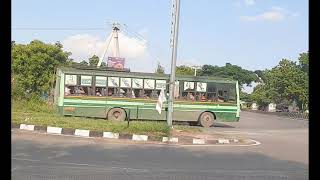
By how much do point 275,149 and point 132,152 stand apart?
4.80 metres

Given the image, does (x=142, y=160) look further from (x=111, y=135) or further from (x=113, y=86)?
(x=113, y=86)

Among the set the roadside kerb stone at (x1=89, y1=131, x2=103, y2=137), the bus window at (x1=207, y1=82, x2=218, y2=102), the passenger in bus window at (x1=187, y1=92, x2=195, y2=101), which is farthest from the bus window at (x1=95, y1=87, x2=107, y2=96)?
the roadside kerb stone at (x1=89, y1=131, x2=103, y2=137)

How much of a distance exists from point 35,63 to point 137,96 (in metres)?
28.7

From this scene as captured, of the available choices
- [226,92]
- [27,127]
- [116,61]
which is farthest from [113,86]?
[116,61]

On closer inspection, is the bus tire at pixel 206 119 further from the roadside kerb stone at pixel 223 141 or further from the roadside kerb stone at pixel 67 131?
the roadside kerb stone at pixel 67 131

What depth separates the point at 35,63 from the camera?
49.4 metres

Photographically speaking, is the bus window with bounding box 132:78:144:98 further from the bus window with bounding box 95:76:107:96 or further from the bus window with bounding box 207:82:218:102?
the bus window with bounding box 207:82:218:102

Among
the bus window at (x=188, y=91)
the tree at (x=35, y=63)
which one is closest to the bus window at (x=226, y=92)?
the bus window at (x=188, y=91)

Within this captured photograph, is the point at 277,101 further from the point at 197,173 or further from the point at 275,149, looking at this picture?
the point at 197,173

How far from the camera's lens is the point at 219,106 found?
24422 mm

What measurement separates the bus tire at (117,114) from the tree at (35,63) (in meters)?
25.6

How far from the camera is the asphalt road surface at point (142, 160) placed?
8570 millimetres
